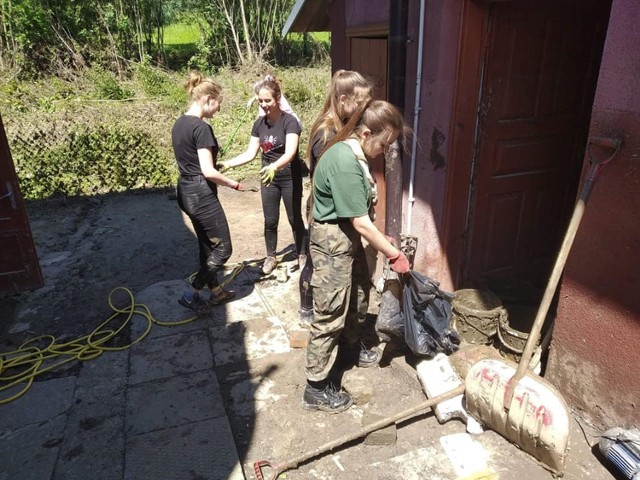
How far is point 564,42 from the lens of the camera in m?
3.93

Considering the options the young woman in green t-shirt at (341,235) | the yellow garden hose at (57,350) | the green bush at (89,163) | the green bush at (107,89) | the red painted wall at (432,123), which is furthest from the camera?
the green bush at (107,89)

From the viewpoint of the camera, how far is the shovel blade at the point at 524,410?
2.61 meters

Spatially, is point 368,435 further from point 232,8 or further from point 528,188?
point 232,8

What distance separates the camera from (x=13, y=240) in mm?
4957

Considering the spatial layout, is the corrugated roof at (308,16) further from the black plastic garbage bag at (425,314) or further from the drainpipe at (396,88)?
the black plastic garbage bag at (425,314)

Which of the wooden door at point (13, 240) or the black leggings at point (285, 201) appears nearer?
the wooden door at point (13, 240)

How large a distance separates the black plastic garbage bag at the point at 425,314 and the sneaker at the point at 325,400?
2.10ft

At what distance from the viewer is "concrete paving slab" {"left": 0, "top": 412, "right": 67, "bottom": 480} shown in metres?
2.88

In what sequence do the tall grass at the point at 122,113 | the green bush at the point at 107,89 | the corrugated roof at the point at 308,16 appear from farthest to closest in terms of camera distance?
the green bush at the point at 107,89 < the tall grass at the point at 122,113 < the corrugated roof at the point at 308,16

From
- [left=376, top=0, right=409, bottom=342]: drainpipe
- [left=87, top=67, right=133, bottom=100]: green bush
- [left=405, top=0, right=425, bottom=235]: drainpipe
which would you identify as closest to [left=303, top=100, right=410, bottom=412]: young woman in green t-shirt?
[left=376, top=0, right=409, bottom=342]: drainpipe

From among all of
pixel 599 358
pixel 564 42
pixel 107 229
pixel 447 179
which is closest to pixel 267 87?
pixel 447 179

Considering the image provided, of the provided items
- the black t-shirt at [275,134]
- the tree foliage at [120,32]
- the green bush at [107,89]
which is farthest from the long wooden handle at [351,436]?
the tree foliage at [120,32]

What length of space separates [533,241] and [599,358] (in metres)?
1.92

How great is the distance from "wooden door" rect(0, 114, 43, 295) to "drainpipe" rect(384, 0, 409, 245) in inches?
151
